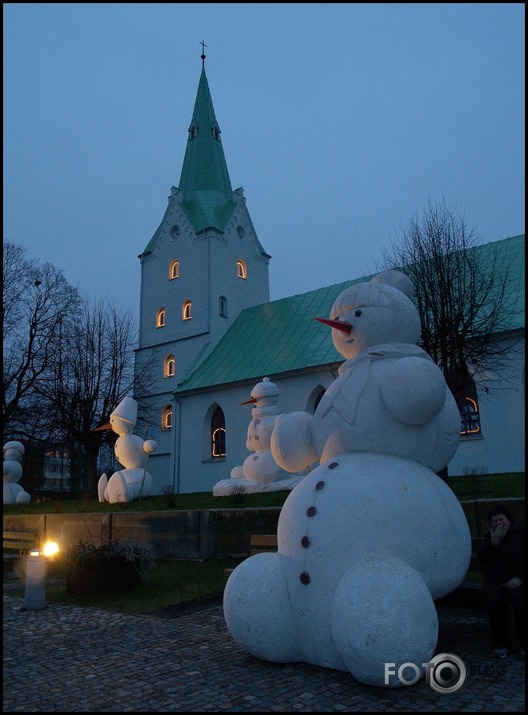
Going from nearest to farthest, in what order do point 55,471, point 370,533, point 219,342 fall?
point 370,533 < point 219,342 < point 55,471

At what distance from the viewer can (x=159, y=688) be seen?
4551 mm

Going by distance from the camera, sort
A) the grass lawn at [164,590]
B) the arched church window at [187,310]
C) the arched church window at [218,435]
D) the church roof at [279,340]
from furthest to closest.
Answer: the arched church window at [187,310] → the arched church window at [218,435] → the church roof at [279,340] → the grass lawn at [164,590]

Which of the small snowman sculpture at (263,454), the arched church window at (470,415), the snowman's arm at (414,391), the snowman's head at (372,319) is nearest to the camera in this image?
the snowman's arm at (414,391)

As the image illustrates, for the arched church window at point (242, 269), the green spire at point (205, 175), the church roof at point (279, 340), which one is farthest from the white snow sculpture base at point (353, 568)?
the arched church window at point (242, 269)

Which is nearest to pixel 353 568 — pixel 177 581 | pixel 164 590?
pixel 164 590

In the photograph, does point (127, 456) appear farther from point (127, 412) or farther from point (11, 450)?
point (11, 450)

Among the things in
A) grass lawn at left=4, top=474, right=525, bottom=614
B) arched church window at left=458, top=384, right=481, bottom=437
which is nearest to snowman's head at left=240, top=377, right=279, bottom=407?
grass lawn at left=4, top=474, right=525, bottom=614

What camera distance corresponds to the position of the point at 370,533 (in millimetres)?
4586

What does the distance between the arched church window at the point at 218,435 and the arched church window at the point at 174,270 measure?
10238 mm

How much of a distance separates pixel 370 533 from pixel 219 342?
83.6ft

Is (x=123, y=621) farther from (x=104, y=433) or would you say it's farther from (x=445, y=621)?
(x=104, y=433)

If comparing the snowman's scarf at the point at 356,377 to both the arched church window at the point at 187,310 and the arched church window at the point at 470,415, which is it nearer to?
the arched church window at the point at 470,415

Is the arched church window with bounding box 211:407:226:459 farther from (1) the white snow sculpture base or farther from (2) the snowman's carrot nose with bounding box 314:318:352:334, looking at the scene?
(1) the white snow sculpture base

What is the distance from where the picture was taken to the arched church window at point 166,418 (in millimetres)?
31547
